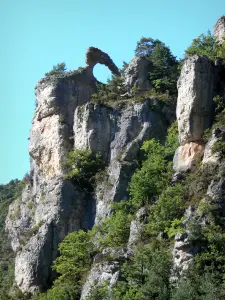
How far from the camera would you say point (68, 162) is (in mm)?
39281

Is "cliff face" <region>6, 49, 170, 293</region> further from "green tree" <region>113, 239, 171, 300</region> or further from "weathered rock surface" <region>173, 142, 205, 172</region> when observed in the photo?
"green tree" <region>113, 239, 171, 300</region>

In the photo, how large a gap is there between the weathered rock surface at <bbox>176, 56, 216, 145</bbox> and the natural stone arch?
37.5ft

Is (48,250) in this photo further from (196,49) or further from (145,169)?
(196,49)

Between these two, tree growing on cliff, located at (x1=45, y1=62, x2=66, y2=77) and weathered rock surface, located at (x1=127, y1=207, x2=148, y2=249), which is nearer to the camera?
weathered rock surface, located at (x1=127, y1=207, x2=148, y2=249)

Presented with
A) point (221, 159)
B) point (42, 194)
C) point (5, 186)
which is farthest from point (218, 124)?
point (5, 186)

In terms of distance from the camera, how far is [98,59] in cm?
4603

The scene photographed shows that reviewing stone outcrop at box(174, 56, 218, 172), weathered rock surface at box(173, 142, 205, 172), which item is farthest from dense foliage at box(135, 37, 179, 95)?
weathered rock surface at box(173, 142, 205, 172)

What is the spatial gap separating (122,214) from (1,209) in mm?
25722

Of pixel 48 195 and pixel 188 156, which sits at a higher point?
pixel 188 156

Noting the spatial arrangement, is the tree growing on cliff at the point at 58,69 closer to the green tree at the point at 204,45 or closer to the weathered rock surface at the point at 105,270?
the green tree at the point at 204,45

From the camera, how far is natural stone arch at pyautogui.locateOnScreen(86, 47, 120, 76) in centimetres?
4512

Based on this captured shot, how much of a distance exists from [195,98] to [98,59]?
13.7 m

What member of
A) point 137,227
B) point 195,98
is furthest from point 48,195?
point 195,98

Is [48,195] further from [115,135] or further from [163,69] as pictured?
[163,69]
